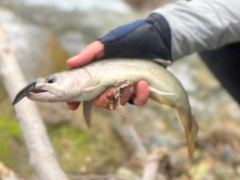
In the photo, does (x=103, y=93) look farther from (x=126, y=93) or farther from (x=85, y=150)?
(x=85, y=150)

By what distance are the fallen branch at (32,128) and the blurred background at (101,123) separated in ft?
0.60

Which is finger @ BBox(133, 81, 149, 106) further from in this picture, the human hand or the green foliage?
the green foliage

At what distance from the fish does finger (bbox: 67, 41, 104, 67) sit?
0.06 feet

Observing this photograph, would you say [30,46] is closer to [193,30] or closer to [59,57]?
[59,57]

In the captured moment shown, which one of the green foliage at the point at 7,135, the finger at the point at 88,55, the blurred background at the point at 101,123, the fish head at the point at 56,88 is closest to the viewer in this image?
the fish head at the point at 56,88

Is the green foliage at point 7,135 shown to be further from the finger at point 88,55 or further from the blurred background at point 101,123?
the finger at point 88,55

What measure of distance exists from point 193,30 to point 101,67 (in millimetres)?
364

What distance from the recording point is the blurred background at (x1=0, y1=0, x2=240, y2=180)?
2523 millimetres

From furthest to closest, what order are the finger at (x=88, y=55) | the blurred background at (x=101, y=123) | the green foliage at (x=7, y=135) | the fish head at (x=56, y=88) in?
the blurred background at (x=101, y=123) → the green foliage at (x=7, y=135) → the finger at (x=88, y=55) → the fish head at (x=56, y=88)

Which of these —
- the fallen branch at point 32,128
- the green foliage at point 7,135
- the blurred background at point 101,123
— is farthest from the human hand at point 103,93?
the green foliage at point 7,135

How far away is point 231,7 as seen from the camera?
1503 millimetres

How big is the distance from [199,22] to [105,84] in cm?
40

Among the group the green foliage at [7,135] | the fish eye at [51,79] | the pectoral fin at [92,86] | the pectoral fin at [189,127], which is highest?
the fish eye at [51,79]

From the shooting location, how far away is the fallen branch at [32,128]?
5.00ft
